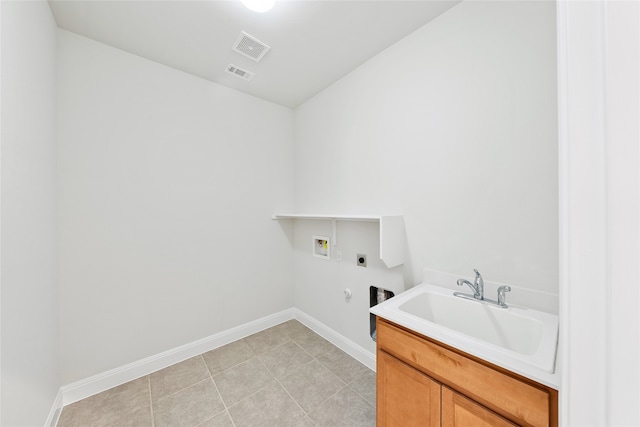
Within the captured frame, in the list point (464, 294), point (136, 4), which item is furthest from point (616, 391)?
point (136, 4)

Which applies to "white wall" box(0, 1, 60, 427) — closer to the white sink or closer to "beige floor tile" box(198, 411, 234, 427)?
"beige floor tile" box(198, 411, 234, 427)

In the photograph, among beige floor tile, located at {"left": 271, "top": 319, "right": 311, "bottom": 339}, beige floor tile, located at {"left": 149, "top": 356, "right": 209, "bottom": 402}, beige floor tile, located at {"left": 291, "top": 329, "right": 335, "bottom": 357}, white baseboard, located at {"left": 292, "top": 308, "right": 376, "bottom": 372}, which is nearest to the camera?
beige floor tile, located at {"left": 149, "top": 356, "right": 209, "bottom": 402}

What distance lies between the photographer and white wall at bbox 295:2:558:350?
125cm

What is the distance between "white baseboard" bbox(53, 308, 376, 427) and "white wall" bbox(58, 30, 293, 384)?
6 centimetres

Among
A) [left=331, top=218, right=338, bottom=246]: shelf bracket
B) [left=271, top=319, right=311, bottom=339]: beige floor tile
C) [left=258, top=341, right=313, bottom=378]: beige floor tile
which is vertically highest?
[left=331, top=218, right=338, bottom=246]: shelf bracket

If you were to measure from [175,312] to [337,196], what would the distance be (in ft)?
6.11

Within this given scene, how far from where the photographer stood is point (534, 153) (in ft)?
4.12

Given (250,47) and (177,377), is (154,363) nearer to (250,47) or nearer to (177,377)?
(177,377)

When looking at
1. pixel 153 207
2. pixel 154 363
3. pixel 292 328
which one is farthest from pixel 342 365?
pixel 153 207

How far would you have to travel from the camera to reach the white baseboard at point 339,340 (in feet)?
6.66

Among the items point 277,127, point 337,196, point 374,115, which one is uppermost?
point 277,127

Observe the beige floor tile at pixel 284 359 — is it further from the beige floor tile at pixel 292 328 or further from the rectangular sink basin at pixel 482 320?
the rectangular sink basin at pixel 482 320

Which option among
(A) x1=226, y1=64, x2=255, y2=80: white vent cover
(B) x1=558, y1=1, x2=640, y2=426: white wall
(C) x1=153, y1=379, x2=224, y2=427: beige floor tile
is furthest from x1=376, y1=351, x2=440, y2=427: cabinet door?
(A) x1=226, y1=64, x2=255, y2=80: white vent cover

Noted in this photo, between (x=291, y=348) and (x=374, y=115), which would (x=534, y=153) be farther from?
(x=291, y=348)
